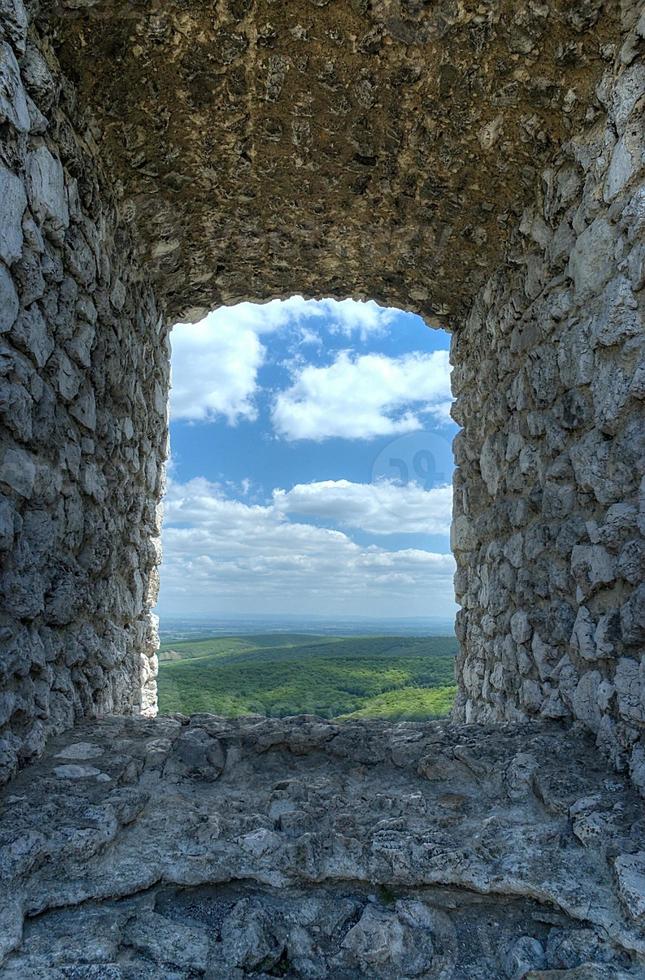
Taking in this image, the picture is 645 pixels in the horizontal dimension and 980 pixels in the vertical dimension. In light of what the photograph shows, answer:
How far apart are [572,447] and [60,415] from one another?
220 cm

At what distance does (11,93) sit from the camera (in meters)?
2.02

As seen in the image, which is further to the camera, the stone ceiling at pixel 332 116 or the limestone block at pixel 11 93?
the stone ceiling at pixel 332 116

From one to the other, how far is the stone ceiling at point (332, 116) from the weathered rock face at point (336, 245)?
1 centimetres

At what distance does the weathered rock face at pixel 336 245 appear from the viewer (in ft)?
7.38

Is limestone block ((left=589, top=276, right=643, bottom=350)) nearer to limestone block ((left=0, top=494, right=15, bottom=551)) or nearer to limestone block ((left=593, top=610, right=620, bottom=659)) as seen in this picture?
limestone block ((left=593, top=610, right=620, bottom=659))

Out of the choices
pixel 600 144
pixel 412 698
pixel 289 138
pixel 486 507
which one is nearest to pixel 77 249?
pixel 289 138

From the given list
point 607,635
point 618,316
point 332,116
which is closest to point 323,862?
point 607,635

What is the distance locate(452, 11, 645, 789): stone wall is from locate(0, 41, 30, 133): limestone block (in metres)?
2.19

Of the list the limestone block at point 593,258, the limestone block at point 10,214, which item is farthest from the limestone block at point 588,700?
the limestone block at point 10,214

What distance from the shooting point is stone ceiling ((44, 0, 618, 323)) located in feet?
8.08

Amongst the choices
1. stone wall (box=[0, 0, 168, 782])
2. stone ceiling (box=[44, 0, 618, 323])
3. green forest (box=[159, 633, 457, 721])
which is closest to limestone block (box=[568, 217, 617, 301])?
stone ceiling (box=[44, 0, 618, 323])

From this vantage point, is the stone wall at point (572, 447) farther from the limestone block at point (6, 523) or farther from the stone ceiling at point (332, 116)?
the limestone block at point (6, 523)

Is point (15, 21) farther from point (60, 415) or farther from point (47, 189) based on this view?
point (60, 415)

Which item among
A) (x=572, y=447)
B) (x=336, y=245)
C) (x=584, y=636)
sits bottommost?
(x=584, y=636)
